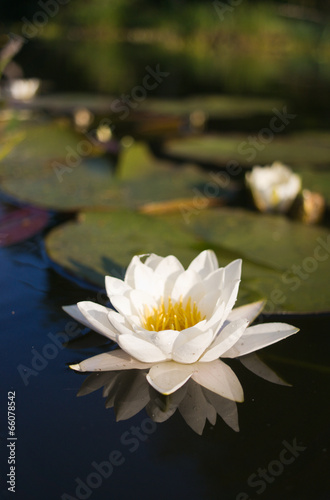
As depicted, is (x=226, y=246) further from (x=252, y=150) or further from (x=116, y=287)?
(x=252, y=150)

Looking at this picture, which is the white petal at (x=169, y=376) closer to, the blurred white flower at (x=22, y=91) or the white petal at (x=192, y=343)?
the white petal at (x=192, y=343)

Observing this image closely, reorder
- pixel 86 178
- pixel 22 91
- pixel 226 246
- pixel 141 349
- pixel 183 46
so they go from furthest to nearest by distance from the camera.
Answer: pixel 183 46 < pixel 22 91 < pixel 86 178 < pixel 226 246 < pixel 141 349

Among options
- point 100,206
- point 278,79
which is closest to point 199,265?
point 100,206

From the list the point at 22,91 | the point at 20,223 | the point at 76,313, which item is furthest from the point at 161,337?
the point at 22,91

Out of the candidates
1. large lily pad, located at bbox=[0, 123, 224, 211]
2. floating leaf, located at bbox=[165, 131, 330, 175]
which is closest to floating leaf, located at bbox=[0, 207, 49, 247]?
large lily pad, located at bbox=[0, 123, 224, 211]

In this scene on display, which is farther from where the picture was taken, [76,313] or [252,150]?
[252,150]

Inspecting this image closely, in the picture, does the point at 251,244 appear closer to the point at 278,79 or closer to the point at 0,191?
the point at 0,191

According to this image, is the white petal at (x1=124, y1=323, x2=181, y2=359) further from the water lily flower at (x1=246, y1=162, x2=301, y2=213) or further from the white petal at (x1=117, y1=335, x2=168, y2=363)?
the water lily flower at (x1=246, y1=162, x2=301, y2=213)

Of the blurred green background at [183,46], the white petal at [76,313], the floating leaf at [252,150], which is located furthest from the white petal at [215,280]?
the blurred green background at [183,46]
